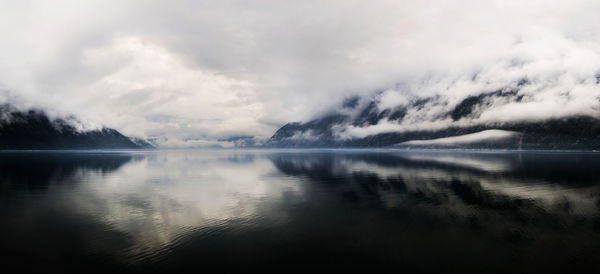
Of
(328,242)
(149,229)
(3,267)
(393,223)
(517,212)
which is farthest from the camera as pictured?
(517,212)

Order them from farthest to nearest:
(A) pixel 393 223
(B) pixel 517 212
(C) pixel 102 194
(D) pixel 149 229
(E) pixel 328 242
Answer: (C) pixel 102 194, (B) pixel 517 212, (A) pixel 393 223, (D) pixel 149 229, (E) pixel 328 242

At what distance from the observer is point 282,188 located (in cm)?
5791

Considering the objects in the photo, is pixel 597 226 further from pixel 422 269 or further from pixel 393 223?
pixel 422 269

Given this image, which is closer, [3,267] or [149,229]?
[3,267]

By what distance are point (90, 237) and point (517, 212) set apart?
49464 millimetres

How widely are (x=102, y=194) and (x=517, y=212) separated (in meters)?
64.9

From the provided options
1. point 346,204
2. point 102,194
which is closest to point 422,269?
point 346,204

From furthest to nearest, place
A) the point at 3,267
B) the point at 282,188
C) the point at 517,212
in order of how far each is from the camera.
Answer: the point at 282,188 < the point at 517,212 < the point at 3,267

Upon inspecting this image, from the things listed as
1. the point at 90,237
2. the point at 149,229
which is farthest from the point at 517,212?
the point at 90,237

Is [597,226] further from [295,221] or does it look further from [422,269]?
[295,221]

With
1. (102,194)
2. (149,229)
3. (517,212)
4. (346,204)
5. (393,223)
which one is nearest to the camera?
(149,229)

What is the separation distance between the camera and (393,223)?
31.7 m

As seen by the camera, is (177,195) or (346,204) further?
(177,195)

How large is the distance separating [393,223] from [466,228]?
754 cm
